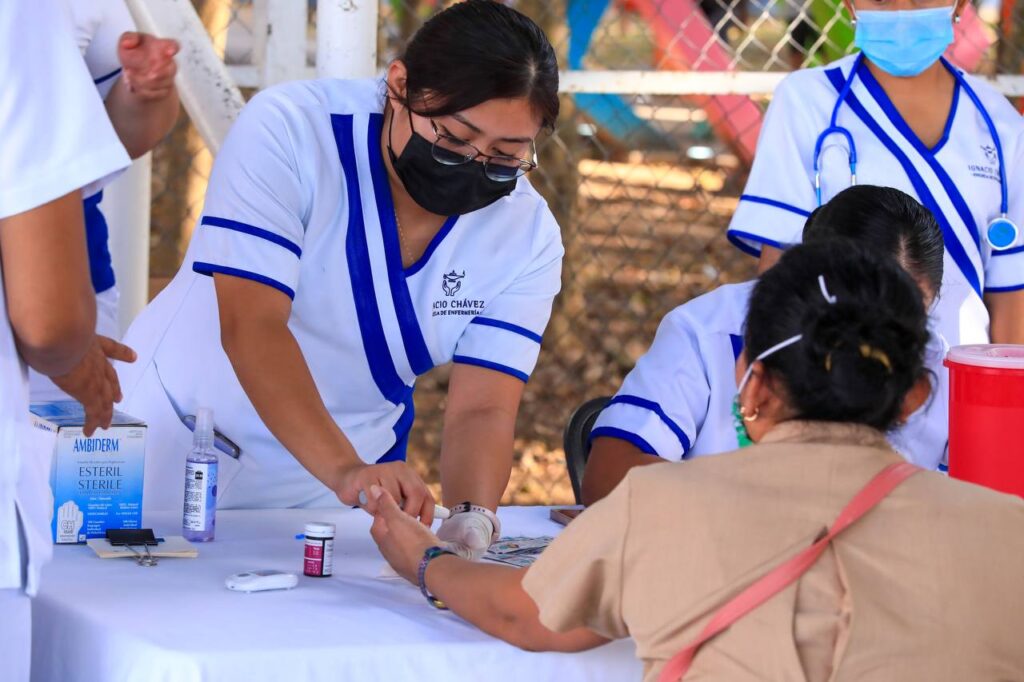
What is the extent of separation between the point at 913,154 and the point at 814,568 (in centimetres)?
147

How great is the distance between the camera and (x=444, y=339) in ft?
7.52

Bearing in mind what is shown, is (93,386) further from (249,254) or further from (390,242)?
(390,242)

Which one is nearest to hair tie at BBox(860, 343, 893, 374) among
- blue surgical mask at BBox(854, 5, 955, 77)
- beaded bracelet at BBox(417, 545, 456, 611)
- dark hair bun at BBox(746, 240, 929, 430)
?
dark hair bun at BBox(746, 240, 929, 430)

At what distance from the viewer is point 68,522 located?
1864mm

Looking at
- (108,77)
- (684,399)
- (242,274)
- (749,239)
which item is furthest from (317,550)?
(749,239)

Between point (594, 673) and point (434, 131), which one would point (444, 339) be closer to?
point (434, 131)

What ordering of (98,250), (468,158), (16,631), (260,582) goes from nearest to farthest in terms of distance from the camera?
(16,631), (260,582), (468,158), (98,250)

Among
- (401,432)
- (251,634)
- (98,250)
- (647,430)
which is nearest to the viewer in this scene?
(251,634)

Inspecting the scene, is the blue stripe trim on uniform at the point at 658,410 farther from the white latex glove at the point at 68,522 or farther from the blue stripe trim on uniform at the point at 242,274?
the white latex glove at the point at 68,522

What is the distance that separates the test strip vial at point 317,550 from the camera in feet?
5.79

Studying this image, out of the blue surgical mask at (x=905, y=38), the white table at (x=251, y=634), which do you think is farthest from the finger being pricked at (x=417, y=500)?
the blue surgical mask at (x=905, y=38)

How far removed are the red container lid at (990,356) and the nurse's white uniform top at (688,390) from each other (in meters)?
0.23

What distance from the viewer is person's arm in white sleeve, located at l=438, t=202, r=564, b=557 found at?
2.23 metres

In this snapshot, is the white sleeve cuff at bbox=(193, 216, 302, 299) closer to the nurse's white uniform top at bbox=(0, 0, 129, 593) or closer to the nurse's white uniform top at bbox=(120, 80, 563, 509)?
the nurse's white uniform top at bbox=(120, 80, 563, 509)
